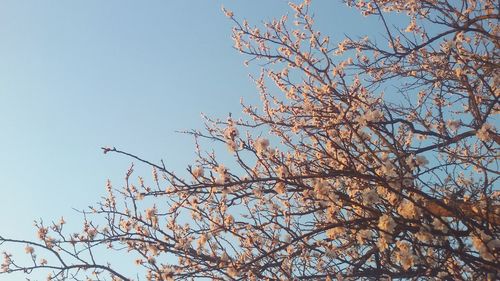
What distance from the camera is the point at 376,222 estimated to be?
3.51 meters

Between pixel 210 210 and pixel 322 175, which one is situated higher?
pixel 210 210

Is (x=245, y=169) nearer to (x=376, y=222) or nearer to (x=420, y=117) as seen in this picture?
(x=376, y=222)

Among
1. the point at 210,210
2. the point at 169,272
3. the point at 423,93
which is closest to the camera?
the point at 169,272

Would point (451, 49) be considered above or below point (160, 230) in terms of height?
above

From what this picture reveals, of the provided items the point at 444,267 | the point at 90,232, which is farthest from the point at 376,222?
the point at 90,232

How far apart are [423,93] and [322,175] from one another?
153 inches

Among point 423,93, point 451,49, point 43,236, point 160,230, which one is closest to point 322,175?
point 160,230

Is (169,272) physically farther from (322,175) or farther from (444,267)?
(444,267)

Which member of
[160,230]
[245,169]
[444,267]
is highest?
[160,230]

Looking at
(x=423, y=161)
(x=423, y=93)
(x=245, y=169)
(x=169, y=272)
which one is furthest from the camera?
(x=423, y=93)

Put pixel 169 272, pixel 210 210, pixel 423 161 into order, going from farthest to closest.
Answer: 1. pixel 210 210
2. pixel 169 272
3. pixel 423 161

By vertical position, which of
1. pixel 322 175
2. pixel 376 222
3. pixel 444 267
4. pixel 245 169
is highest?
pixel 245 169

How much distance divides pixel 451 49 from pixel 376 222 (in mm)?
2384

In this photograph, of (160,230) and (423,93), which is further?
(423,93)
